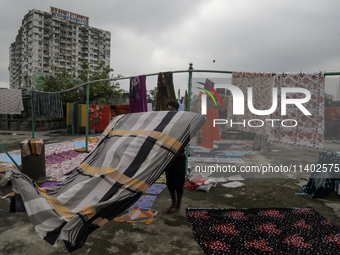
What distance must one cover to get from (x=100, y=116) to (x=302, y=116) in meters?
6.76

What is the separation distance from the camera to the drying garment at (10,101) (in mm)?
9641

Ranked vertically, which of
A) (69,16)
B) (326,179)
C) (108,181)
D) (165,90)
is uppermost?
(69,16)

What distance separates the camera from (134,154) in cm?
266

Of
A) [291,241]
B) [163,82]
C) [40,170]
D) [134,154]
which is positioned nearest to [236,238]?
[291,241]

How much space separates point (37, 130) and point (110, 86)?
5.97 m

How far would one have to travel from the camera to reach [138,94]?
5215 mm

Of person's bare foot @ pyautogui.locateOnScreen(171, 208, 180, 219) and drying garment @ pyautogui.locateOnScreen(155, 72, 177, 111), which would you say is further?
drying garment @ pyautogui.locateOnScreen(155, 72, 177, 111)

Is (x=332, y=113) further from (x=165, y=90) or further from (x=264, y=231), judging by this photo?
(x=264, y=231)

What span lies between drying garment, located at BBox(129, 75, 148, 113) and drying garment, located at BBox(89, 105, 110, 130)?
3.39 meters

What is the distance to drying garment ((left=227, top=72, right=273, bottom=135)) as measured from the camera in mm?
4211

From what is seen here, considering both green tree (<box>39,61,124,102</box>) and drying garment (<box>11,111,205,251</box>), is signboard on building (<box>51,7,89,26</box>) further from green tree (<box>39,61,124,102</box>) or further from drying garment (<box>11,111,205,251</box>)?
drying garment (<box>11,111,205,251</box>)

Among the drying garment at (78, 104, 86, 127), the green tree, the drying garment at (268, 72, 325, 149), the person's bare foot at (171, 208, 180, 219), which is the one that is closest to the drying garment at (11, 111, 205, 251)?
the person's bare foot at (171, 208, 180, 219)

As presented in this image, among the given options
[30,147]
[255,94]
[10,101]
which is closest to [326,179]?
[255,94]

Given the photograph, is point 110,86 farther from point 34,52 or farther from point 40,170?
point 34,52
